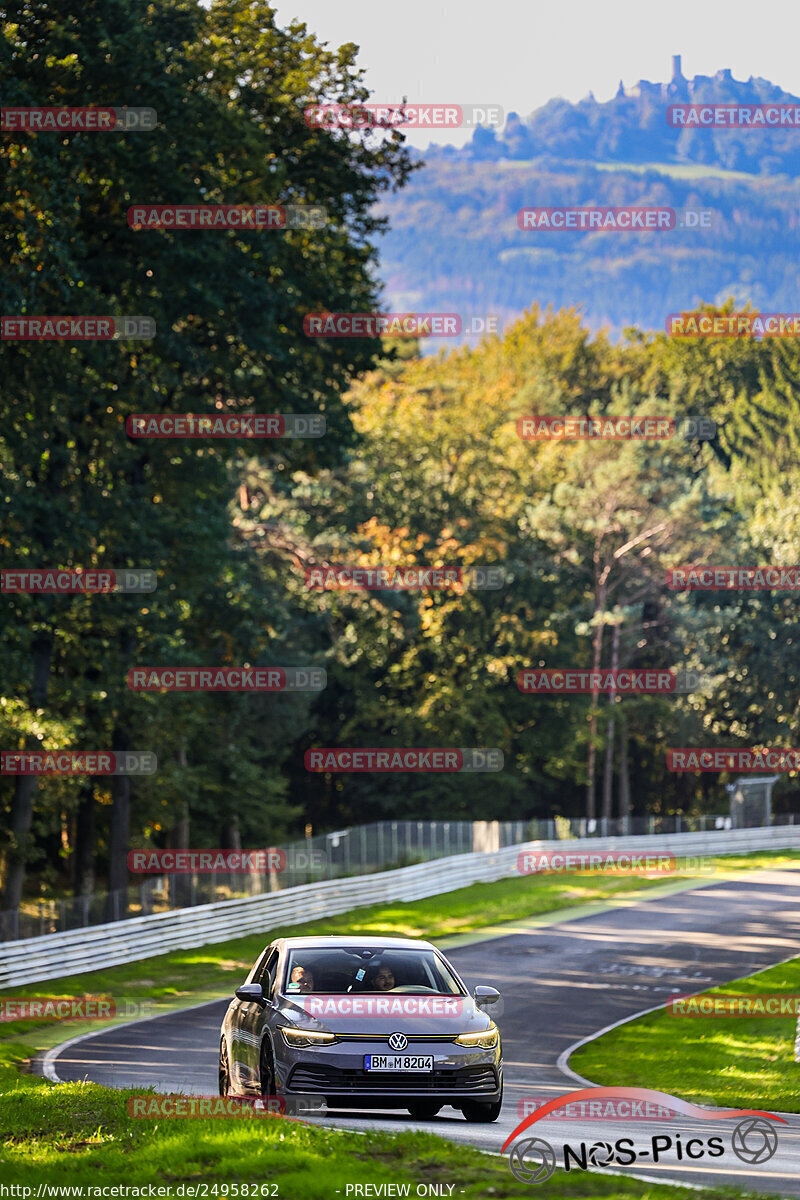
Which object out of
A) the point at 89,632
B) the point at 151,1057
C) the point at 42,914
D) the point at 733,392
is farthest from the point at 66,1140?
the point at 733,392

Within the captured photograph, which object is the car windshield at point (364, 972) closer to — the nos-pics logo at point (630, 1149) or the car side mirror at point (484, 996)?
the car side mirror at point (484, 996)

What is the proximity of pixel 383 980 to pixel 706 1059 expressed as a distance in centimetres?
993

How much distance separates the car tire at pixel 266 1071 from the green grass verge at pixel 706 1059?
7.25m

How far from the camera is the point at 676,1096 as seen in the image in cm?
1670

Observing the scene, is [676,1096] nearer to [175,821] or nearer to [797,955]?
[797,955]

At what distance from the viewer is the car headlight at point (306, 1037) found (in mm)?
10227

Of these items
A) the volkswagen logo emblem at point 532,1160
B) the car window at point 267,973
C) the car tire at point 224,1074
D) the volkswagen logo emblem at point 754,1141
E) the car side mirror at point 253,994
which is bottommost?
the volkswagen logo emblem at point 754,1141

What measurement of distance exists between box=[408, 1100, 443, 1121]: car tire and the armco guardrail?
16910mm

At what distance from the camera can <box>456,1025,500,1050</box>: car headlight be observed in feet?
33.9

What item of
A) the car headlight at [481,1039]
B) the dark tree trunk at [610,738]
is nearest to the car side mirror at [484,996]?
the car headlight at [481,1039]

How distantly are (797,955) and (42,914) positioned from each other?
15693 mm

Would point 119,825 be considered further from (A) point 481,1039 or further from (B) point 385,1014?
(A) point 481,1039

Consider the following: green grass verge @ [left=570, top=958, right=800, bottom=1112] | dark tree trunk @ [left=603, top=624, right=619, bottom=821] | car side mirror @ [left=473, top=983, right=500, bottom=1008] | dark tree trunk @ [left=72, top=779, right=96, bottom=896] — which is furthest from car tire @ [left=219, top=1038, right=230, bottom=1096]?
dark tree trunk @ [left=603, top=624, right=619, bottom=821]

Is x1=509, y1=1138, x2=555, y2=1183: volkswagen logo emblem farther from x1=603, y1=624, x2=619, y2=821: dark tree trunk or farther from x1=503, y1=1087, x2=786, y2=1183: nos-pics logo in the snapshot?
x1=603, y1=624, x2=619, y2=821: dark tree trunk
